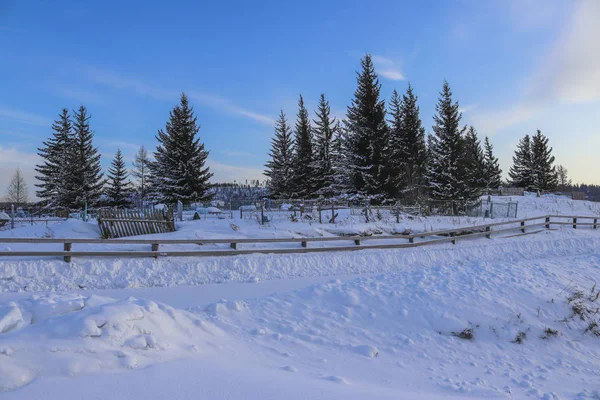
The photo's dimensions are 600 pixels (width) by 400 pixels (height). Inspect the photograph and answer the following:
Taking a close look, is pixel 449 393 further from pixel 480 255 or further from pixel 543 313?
pixel 480 255

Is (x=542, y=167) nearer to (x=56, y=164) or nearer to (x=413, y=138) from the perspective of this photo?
(x=413, y=138)

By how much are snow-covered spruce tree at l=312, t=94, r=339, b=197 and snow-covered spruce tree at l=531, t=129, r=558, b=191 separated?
31182 millimetres

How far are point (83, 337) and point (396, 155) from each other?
37722 millimetres

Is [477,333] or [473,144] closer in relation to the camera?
[477,333]

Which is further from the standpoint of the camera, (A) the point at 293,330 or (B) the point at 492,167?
(B) the point at 492,167

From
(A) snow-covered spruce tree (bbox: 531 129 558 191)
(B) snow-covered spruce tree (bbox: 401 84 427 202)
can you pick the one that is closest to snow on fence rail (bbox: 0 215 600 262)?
Answer: (B) snow-covered spruce tree (bbox: 401 84 427 202)

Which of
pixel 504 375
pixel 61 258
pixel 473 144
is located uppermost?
pixel 473 144

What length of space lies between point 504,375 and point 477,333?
138cm

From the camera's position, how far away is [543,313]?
8.23 m

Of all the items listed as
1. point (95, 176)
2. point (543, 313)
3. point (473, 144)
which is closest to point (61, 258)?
point (543, 313)

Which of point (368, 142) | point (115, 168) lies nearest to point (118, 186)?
point (115, 168)

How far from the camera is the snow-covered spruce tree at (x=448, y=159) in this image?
110ft

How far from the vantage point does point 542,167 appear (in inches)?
2124

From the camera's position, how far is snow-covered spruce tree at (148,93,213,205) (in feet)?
116
